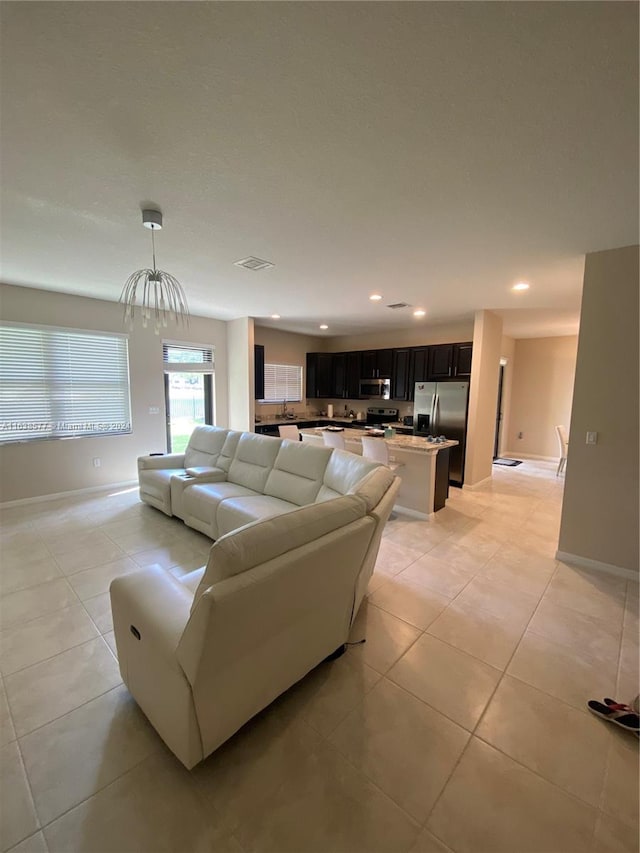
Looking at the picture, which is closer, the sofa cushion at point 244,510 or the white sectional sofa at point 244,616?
the white sectional sofa at point 244,616

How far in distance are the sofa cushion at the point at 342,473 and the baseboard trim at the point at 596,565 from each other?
6.99 ft

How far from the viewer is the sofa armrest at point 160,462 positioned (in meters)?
4.43

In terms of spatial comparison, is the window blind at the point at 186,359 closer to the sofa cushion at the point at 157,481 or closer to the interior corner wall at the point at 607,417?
the sofa cushion at the point at 157,481

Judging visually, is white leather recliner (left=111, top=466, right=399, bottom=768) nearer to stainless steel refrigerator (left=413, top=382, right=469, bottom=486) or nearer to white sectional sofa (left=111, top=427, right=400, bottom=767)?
white sectional sofa (left=111, top=427, right=400, bottom=767)

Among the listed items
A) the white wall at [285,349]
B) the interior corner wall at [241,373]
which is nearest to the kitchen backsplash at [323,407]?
the white wall at [285,349]

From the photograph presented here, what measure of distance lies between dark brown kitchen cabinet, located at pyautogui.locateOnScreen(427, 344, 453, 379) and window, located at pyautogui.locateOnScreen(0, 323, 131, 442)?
5049 mm

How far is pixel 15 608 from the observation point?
2387 mm

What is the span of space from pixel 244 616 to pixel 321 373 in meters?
6.94

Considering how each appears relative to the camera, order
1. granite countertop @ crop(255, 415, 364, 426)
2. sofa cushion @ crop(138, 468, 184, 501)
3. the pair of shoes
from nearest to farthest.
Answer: the pair of shoes < sofa cushion @ crop(138, 468, 184, 501) < granite countertop @ crop(255, 415, 364, 426)

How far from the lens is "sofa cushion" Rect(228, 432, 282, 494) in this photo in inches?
147

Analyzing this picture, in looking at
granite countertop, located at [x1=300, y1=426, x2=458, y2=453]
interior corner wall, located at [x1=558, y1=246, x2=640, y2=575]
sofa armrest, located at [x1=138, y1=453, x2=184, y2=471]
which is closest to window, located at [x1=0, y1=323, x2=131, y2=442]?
sofa armrest, located at [x1=138, y1=453, x2=184, y2=471]

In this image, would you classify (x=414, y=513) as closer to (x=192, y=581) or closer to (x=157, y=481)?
(x=192, y=581)

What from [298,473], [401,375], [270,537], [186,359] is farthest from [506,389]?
[270,537]

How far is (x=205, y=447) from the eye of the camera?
4.59 metres
